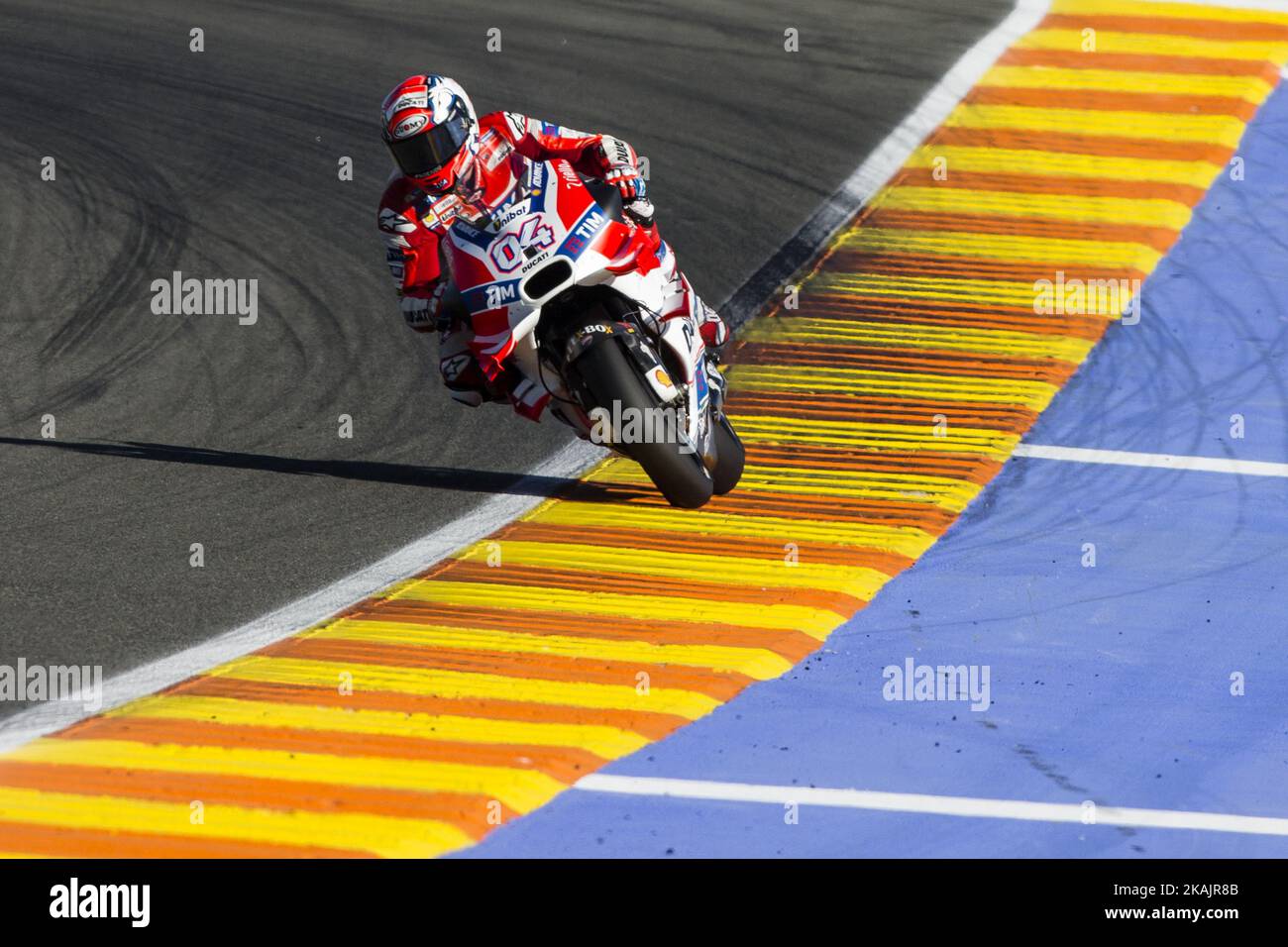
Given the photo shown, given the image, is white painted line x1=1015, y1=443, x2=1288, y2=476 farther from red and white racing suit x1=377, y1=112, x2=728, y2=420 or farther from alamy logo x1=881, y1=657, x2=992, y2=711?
alamy logo x1=881, y1=657, x2=992, y2=711

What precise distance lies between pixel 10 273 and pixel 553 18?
5947 mm

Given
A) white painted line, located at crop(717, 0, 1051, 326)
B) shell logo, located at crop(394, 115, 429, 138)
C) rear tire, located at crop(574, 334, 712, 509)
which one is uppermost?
white painted line, located at crop(717, 0, 1051, 326)

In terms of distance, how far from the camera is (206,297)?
12445 millimetres

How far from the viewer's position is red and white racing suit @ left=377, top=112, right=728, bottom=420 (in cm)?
894

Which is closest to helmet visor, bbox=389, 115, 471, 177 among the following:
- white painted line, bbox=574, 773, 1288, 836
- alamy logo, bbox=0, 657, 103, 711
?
alamy logo, bbox=0, 657, 103, 711

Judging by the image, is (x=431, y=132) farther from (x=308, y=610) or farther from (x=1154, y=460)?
(x=1154, y=460)

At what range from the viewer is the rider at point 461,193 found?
8.70 m

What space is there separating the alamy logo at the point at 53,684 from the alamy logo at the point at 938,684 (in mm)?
3319

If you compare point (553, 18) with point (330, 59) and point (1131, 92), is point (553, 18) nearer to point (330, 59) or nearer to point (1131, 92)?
point (330, 59)

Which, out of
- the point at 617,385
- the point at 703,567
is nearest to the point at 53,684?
the point at 617,385

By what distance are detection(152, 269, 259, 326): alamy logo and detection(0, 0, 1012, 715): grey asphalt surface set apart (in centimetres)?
10

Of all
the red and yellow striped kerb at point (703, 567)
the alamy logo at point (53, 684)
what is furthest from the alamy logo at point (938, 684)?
the alamy logo at point (53, 684)

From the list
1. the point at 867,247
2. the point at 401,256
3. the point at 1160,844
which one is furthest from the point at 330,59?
the point at 1160,844
